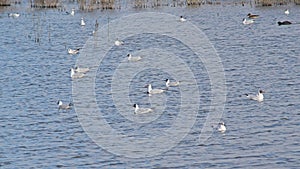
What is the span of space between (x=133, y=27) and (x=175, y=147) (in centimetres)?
1687

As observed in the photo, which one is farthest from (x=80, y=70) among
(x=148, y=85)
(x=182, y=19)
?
(x=182, y=19)

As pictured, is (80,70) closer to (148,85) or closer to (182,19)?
(148,85)

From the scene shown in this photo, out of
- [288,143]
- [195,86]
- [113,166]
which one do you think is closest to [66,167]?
[113,166]

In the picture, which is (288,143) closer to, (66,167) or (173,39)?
(66,167)

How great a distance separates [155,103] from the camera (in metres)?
16.9

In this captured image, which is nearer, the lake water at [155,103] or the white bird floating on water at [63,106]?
the lake water at [155,103]

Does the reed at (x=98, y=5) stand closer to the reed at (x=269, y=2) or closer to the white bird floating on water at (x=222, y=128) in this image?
the reed at (x=269, y=2)

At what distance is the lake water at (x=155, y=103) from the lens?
12.6 meters

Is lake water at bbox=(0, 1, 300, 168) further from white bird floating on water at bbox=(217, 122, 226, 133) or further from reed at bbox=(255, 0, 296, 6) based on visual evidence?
reed at bbox=(255, 0, 296, 6)

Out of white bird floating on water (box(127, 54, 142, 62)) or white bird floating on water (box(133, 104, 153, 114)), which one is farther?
white bird floating on water (box(127, 54, 142, 62))

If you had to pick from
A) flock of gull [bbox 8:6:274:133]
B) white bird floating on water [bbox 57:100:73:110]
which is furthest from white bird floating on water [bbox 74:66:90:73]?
white bird floating on water [bbox 57:100:73:110]

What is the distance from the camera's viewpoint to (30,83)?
64.3 feet

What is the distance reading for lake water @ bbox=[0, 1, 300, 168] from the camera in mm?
12602

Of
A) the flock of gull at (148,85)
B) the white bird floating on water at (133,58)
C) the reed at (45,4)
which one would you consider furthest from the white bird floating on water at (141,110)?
the reed at (45,4)
